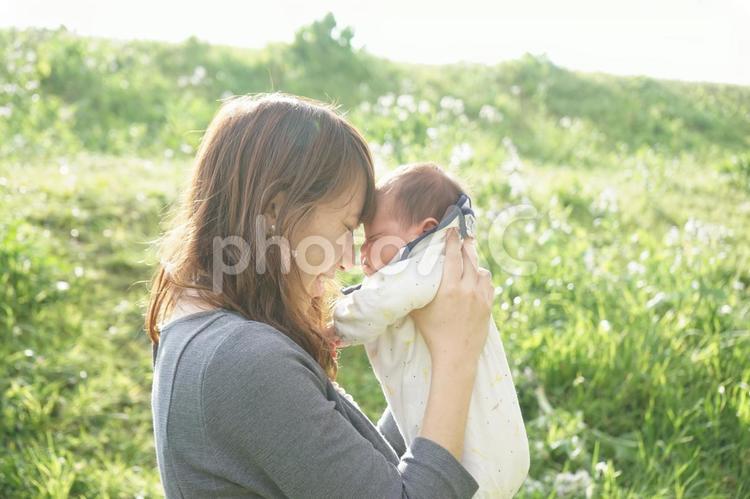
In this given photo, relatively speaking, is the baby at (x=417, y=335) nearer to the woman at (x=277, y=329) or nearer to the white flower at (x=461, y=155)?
the woman at (x=277, y=329)

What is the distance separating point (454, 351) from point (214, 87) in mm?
6900

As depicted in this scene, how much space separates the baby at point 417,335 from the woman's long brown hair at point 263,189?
0.15m

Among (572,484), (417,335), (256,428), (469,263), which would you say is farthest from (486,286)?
(572,484)

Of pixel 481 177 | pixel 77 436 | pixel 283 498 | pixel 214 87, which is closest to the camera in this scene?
pixel 283 498

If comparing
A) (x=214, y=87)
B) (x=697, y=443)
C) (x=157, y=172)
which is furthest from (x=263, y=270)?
(x=214, y=87)

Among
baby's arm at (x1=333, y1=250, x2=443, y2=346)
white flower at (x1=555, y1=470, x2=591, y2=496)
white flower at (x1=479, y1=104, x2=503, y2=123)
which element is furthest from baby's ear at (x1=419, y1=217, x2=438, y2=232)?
white flower at (x1=479, y1=104, x2=503, y2=123)

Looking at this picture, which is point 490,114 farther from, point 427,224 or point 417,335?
point 417,335

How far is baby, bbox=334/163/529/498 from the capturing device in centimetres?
155

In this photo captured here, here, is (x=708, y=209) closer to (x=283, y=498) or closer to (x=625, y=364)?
(x=625, y=364)

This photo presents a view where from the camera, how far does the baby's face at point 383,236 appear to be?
5.69 ft

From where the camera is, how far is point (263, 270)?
4.62 ft

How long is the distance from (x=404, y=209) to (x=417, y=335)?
285 millimetres

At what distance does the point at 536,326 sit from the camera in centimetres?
340

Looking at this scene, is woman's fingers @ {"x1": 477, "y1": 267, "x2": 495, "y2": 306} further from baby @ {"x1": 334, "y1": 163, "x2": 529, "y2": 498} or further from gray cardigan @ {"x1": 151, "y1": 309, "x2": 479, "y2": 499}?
gray cardigan @ {"x1": 151, "y1": 309, "x2": 479, "y2": 499}
